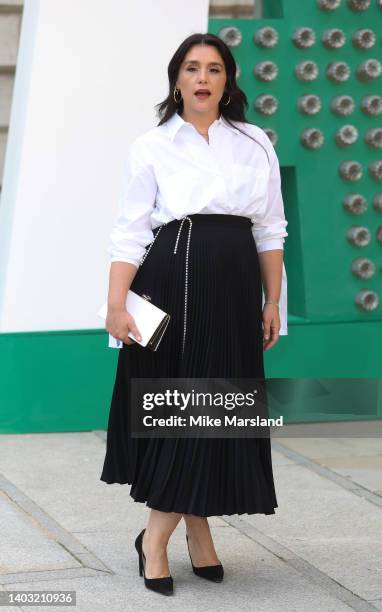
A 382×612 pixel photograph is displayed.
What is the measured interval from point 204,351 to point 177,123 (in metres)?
0.78

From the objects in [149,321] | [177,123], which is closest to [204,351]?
[149,321]

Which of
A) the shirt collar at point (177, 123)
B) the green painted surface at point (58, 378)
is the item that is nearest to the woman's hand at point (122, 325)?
the shirt collar at point (177, 123)

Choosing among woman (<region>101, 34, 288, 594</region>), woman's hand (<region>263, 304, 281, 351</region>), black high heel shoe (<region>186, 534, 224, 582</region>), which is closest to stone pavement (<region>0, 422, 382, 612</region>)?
black high heel shoe (<region>186, 534, 224, 582</region>)

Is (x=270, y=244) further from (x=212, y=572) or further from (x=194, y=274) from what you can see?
(x=212, y=572)

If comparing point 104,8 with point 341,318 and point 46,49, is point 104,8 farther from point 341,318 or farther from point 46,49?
point 341,318

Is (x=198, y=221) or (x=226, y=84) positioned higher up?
(x=226, y=84)

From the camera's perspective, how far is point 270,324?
419 centimetres

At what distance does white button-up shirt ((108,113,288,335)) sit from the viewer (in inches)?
156

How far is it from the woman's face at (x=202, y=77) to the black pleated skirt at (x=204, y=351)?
0.38 metres

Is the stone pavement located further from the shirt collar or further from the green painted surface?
the shirt collar

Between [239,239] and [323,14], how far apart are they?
2789 millimetres

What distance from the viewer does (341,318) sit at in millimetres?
6613

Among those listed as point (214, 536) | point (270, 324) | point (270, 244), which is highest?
point (270, 244)

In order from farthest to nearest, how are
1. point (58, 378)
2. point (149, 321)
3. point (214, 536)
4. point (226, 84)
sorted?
point (58, 378) → point (214, 536) → point (226, 84) → point (149, 321)
